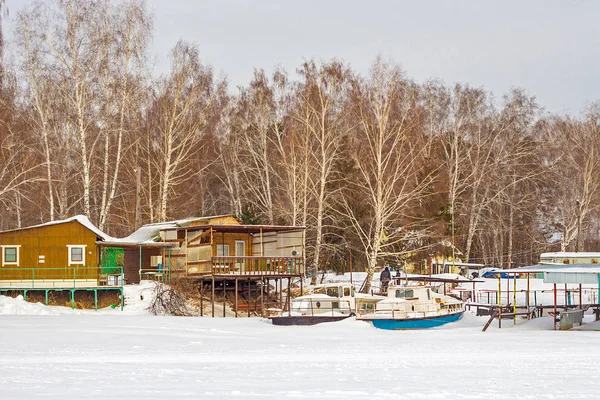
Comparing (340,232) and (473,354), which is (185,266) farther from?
(473,354)

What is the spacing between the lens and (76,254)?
3938 cm

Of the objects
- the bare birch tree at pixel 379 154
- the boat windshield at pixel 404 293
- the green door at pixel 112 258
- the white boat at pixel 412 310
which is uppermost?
the bare birch tree at pixel 379 154

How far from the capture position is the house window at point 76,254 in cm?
3922

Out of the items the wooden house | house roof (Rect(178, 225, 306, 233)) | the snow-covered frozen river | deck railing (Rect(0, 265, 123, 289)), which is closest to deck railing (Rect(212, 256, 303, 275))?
house roof (Rect(178, 225, 306, 233))

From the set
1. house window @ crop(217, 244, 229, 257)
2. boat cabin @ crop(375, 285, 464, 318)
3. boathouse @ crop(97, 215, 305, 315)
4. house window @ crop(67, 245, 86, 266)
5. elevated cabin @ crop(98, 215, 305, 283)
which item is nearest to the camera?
boat cabin @ crop(375, 285, 464, 318)

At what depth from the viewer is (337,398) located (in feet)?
44.8

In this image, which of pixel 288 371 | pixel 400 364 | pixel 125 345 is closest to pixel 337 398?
pixel 288 371

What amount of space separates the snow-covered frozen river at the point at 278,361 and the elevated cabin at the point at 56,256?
291 inches

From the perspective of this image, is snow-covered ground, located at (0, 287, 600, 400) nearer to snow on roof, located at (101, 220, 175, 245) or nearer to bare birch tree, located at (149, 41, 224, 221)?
snow on roof, located at (101, 220, 175, 245)

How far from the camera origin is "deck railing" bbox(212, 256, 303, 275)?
129 feet

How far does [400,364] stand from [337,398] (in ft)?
18.7

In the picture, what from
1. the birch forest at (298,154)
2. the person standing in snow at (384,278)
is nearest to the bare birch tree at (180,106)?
the birch forest at (298,154)

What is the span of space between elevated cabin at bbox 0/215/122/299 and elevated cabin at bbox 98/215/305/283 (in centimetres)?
104

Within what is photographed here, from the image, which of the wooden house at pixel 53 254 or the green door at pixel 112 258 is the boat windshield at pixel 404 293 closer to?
the green door at pixel 112 258
